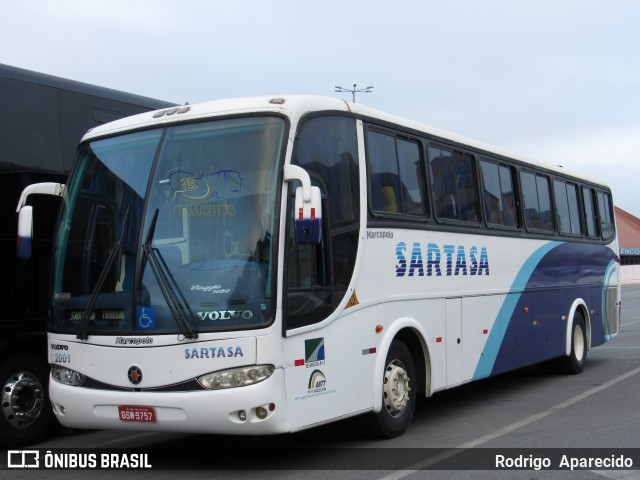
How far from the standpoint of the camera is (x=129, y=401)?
22.4ft

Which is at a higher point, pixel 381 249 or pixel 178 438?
pixel 381 249

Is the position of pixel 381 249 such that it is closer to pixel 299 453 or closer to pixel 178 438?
pixel 299 453

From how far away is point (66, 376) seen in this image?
290 inches

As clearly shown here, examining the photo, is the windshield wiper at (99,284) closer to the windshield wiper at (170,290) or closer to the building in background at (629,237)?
the windshield wiper at (170,290)

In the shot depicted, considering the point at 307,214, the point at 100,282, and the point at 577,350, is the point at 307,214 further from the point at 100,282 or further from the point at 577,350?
the point at 577,350

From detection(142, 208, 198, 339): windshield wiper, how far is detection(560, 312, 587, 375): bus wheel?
886 cm

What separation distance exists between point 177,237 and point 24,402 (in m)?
2.97

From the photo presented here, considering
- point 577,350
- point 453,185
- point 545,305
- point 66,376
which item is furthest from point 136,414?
point 577,350

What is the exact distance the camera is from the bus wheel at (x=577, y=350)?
1379 cm

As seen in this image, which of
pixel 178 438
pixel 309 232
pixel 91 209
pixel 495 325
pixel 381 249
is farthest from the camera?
pixel 495 325

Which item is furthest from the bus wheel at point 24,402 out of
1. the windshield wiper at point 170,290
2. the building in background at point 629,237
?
the building in background at point 629,237

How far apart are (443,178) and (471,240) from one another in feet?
3.27

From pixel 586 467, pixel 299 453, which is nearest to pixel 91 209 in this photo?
pixel 299 453

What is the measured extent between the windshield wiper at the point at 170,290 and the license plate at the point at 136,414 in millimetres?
721
